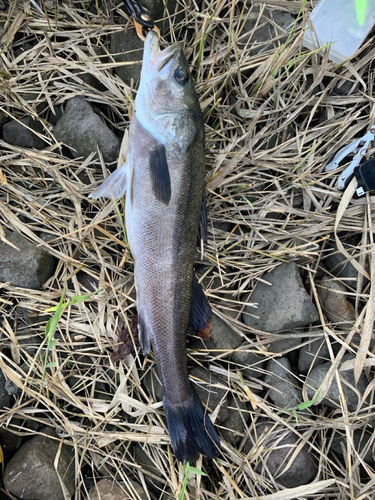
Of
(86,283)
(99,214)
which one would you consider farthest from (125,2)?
(86,283)

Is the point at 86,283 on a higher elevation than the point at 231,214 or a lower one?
lower

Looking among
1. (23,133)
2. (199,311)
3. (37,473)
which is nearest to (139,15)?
(23,133)

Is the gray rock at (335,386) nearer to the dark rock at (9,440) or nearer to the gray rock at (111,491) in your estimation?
the gray rock at (111,491)

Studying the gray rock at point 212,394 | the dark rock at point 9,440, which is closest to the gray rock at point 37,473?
the dark rock at point 9,440

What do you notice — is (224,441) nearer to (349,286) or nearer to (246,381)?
(246,381)

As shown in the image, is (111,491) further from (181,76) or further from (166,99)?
(181,76)

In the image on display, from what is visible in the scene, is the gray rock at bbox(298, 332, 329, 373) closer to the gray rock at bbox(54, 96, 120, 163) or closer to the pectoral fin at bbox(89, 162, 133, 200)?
the pectoral fin at bbox(89, 162, 133, 200)
